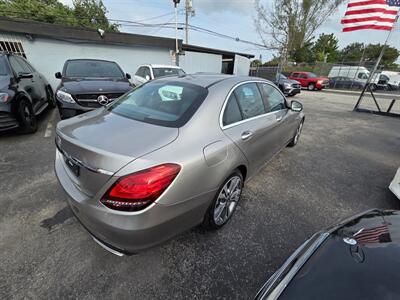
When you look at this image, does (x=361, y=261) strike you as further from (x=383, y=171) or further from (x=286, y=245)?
(x=383, y=171)

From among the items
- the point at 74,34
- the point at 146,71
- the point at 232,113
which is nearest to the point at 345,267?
the point at 232,113

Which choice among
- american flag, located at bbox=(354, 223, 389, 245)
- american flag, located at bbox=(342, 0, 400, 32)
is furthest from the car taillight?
american flag, located at bbox=(342, 0, 400, 32)

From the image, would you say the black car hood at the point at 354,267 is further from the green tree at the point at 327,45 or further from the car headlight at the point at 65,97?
the green tree at the point at 327,45

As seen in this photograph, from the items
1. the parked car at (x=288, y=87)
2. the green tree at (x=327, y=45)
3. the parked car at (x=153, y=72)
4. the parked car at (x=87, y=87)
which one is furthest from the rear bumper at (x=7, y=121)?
the green tree at (x=327, y=45)

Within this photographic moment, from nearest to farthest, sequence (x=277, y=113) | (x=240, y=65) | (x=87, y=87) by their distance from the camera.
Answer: (x=277, y=113) < (x=87, y=87) < (x=240, y=65)

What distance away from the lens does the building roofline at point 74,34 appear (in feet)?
25.6

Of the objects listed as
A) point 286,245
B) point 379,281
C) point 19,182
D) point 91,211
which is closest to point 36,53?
point 19,182

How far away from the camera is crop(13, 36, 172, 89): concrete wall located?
8617 mm

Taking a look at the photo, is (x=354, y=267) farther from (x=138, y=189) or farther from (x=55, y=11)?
(x=55, y=11)

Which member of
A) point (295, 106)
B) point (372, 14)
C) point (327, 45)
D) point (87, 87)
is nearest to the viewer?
point (295, 106)

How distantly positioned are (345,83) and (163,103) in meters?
26.1

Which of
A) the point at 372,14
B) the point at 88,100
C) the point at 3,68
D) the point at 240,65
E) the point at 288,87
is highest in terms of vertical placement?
the point at 372,14

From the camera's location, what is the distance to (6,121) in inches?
151

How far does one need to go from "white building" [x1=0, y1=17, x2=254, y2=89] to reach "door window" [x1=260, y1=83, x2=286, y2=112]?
376 inches
